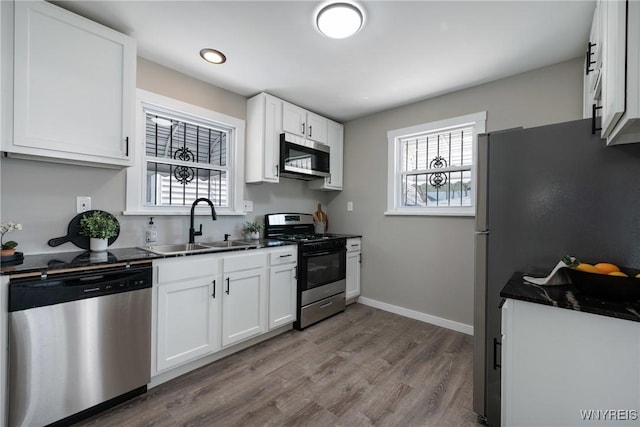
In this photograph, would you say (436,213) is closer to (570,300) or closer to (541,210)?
(541,210)

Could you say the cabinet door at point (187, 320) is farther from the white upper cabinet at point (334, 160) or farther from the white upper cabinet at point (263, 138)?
the white upper cabinet at point (334, 160)

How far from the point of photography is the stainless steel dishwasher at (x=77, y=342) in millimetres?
1364

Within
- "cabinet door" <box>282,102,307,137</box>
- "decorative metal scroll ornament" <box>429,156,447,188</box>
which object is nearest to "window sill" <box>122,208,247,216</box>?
"cabinet door" <box>282,102,307,137</box>

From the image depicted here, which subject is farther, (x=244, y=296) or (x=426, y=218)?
(x=426, y=218)

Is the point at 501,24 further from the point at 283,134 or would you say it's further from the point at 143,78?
the point at 143,78

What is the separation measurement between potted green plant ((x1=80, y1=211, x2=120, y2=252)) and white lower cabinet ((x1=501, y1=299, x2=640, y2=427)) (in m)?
2.45

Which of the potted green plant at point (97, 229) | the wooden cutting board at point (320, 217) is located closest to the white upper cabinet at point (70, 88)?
the potted green plant at point (97, 229)

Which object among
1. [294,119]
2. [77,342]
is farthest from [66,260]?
[294,119]

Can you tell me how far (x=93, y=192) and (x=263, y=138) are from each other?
5.02 feet

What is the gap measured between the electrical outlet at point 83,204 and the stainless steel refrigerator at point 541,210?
2.71 meters

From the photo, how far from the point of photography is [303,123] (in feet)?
10.8

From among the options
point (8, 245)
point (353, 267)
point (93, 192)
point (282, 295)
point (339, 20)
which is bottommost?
point (282, 295)

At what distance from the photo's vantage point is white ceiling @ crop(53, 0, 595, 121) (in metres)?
1.73

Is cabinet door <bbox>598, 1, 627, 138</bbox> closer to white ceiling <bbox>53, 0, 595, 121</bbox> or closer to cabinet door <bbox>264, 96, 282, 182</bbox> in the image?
white ceiling <bbox>53, 0, 595, 121</bbox>
